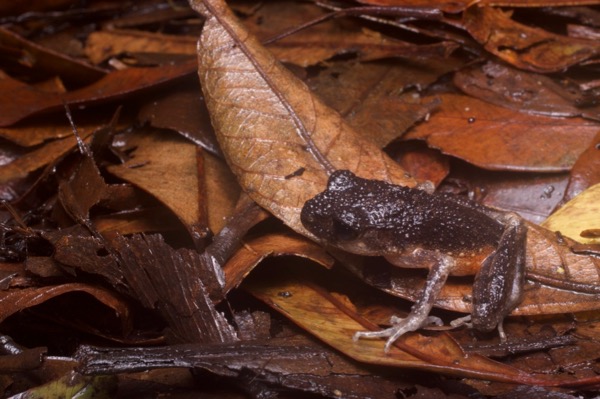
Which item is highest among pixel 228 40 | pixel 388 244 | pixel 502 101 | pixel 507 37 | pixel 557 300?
pixel 228 40

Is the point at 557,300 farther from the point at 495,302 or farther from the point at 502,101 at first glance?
the point at 502,101

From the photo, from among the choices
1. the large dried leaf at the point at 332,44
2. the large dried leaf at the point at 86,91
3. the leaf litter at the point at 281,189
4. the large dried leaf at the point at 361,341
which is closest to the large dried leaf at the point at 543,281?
the leaf litter at the point at 281,189

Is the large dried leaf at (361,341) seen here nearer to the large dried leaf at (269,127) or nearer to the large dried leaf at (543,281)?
the large dried leaf at (543,281)

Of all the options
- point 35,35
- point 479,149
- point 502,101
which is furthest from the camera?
point 35,35

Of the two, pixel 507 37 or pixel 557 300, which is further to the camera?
pixel 507 37

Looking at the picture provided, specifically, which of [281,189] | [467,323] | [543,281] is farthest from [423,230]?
[281,189]

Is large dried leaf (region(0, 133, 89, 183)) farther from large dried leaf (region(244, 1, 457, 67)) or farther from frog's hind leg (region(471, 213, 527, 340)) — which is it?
frog's hind leg (region(471, 213, 527, 340))

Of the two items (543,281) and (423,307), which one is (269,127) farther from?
(543,281)

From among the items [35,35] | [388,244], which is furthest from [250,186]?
[35,35]

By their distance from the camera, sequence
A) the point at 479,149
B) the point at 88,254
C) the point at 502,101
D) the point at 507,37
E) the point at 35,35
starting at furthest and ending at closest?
the point at 35,35 → the point at 507,37 → the point at 502,101 → the point at 479,149 → the point at 88,254
